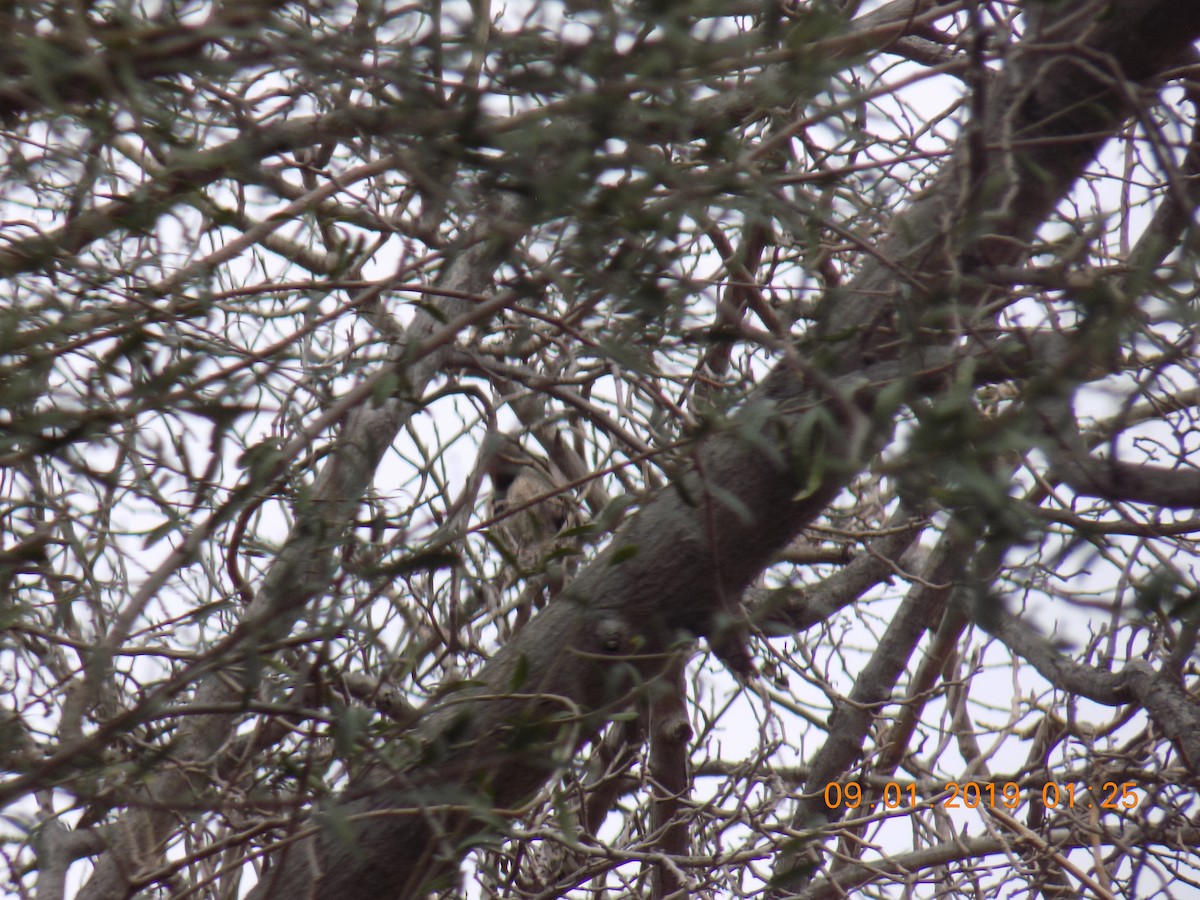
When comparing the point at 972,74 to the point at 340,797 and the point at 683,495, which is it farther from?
the point at 340,797

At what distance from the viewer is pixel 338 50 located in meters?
1.13

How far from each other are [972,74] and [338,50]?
571mm

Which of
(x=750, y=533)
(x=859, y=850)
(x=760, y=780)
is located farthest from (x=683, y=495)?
(x=859, y=850)
